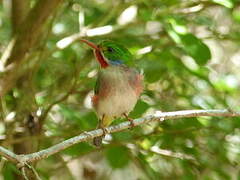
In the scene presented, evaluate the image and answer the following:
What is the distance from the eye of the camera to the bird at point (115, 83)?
3.47 metres

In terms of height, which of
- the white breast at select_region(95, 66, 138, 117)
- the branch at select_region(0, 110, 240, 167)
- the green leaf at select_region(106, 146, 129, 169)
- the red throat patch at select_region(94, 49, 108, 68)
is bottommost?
the green leaf at select_region(106, 146, 129, 169)

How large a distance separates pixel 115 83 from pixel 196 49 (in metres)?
0.54

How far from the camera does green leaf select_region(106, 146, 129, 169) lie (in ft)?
13.4

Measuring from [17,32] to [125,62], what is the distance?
1077 millimetres

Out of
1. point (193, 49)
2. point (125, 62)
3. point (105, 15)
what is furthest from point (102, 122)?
point (105, 15)

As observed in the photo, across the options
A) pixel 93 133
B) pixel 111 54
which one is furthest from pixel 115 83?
pixel 93 133

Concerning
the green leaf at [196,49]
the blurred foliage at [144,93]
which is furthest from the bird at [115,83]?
the green leaf at [196,49]

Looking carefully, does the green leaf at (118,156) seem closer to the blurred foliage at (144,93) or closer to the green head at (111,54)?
the blurred foliage at (144,93)

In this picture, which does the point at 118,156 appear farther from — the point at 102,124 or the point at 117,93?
the point at 117,93

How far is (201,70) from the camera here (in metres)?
4.16

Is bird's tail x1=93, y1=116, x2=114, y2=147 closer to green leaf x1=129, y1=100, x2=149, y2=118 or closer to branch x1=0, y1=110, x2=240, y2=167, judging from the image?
green leaf x1=129, y1=100, x2=149, y2=118

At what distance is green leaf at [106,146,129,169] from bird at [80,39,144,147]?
0.44 meters

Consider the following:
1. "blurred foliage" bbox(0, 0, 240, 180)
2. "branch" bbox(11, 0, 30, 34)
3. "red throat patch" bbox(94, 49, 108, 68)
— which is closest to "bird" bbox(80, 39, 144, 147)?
"red throat patch" bbox(94, 49, 108, 68)

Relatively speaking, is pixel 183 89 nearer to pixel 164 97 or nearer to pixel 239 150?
pixel 164 97
